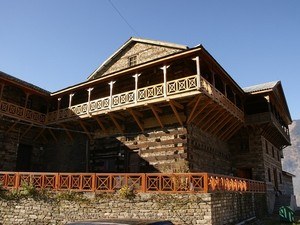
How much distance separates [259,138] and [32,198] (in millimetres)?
17491

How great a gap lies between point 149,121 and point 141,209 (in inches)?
282

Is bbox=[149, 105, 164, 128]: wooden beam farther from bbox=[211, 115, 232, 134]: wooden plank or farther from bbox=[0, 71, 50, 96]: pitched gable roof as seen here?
bbox=[0, 71, 50, 96]: pitched gable roof

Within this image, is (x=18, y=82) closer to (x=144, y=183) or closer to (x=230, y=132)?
(x=144, y=183)

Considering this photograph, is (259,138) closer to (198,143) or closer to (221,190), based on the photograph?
(198,143)

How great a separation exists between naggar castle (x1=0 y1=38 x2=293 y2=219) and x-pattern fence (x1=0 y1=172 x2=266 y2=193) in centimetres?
327

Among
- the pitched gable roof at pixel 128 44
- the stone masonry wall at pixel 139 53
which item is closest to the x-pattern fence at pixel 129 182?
the pitched gable roof at pixel 128 44

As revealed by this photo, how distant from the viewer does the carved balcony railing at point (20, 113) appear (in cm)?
Answer: 2058

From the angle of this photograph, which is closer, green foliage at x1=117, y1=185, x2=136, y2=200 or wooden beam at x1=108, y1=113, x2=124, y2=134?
green foliage at x1=117, y1=185, x2=136, y2=200

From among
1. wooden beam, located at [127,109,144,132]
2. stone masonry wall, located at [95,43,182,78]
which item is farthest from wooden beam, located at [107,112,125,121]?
stone masonry wall, located at [95,43,182,78]

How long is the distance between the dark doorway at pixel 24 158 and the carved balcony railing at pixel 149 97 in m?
3.38

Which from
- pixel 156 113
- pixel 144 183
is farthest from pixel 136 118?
pixel 144 183

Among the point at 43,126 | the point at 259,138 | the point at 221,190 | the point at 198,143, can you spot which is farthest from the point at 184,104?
the point at 43,126

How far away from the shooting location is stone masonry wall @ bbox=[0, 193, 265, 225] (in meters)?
13.3

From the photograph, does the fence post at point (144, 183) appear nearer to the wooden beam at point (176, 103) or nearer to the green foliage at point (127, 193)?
the green foliage at point (127, 193)
